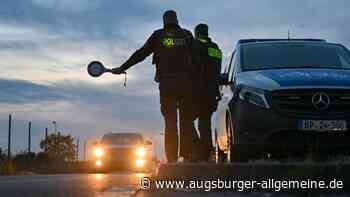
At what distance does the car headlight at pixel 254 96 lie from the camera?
9.84 m

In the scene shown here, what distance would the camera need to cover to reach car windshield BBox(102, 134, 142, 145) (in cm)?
3089

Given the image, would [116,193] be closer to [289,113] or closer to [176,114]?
[176,114]

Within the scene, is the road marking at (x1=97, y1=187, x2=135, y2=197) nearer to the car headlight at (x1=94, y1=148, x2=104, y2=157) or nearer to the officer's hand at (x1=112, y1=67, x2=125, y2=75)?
the officer's hand at (x1=112, y1=67, x2=125, y2=75)

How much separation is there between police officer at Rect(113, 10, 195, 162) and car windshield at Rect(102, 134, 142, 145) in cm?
2000

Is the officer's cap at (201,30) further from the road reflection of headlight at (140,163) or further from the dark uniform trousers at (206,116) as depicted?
the road reflection of headlight at (140,163)

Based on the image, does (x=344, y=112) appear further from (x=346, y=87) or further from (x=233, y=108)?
(x=233, y=108)

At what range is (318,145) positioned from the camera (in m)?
9.72

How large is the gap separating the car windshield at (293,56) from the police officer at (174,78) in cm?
97

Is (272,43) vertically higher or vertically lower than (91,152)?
higher

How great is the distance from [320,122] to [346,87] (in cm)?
57

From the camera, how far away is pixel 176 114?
1080cm

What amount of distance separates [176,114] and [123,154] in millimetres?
19698

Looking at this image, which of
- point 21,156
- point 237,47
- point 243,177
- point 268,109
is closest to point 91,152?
point 237,47

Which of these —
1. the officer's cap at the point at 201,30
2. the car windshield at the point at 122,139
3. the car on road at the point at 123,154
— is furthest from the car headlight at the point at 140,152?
the officer's cap at the point at 201,30
